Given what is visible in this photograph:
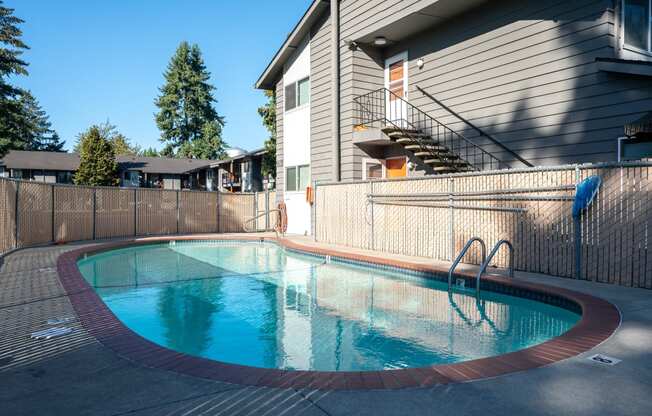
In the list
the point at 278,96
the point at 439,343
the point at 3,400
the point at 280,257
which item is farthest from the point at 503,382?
the point at 278,96

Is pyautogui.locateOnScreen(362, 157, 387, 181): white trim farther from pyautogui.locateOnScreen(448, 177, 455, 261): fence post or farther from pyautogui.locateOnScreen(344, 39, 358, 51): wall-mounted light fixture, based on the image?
pyautogui.locateOnScreen(448, 177, 455, 261): fence post

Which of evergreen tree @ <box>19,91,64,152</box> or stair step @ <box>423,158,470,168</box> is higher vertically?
evergreen tree @ <box>19,91,64,152</box>

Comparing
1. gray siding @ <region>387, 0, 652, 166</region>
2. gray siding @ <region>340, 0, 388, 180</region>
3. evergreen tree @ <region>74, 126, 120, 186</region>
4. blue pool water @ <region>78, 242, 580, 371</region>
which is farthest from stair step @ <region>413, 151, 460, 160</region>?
evergreen tree @ <region>74, 126, 120, 186</region>

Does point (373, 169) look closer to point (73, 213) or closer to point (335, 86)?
point (335, 86)

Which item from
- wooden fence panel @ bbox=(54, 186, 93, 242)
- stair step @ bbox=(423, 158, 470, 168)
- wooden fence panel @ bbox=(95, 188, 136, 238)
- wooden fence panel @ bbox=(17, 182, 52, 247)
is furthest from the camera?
wooden fence panel @ bbox=(95, 188, 136, 238)

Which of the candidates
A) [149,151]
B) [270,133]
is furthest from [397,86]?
[149,151]

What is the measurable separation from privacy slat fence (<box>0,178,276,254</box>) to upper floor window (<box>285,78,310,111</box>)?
4.34 m

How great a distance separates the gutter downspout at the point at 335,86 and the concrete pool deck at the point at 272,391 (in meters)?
10.1

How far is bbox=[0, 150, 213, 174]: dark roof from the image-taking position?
3309 centimetres

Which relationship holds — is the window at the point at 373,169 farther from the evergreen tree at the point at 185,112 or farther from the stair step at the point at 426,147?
the evergreen tree at the point at 185,112

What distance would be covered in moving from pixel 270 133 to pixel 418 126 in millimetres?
19423

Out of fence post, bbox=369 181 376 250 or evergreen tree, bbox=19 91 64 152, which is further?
evergreen tree, bbox=19 91 64 152

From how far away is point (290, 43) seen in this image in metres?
15.8

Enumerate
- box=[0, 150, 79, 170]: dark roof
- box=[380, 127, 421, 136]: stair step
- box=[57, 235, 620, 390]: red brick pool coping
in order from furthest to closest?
1. box=[0, 150, 79, 170]: dark roof
2. box=[380, 127, 421, 136]: stair step
3. box=[57, 235, 620, 390]: red brick pool coping
